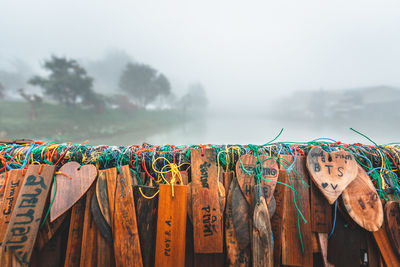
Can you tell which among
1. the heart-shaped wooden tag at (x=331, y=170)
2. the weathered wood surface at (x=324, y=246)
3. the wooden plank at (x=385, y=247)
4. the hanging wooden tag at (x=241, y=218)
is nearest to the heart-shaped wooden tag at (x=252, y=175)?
the hanging wooden tag at (x=241, y=218)

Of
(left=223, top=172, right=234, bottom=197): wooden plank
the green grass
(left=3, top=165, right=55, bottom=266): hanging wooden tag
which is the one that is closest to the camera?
(left=3, top=165, right=55, bottom=266): hanging wooden tag

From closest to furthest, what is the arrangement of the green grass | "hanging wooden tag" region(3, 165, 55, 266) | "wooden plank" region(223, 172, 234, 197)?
"hanging wooden tag" region(3, 165, 55, 266) → "wooden plank" region(223, 172, 234, 197) → the green grass

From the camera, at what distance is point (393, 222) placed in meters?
0.56

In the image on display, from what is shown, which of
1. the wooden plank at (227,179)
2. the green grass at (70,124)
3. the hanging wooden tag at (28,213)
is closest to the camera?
the hanging wooden tag at (28,213)

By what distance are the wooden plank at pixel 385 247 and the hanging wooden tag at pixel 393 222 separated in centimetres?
1

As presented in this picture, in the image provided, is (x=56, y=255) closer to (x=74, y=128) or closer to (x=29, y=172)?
(x=29, y=172)

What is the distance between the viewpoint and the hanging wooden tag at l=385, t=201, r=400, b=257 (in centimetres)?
55

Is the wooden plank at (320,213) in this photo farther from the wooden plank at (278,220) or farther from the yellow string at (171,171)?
the yellow string at (171,171)

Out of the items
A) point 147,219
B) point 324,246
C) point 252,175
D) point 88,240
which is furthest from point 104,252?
point 324,246

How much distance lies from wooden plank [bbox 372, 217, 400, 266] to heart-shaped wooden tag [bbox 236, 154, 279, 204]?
1.44ft

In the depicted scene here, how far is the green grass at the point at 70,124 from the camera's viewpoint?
188 cm

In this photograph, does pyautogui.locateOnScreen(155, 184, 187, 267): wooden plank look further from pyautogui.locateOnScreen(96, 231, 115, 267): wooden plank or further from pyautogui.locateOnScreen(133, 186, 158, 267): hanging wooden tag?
pyautogui.locateOnScreen(96, 231, 115, 267): wooden plank

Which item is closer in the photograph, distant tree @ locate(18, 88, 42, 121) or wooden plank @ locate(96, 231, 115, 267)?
wooden plank @ locate(96, 231, 115, 267)

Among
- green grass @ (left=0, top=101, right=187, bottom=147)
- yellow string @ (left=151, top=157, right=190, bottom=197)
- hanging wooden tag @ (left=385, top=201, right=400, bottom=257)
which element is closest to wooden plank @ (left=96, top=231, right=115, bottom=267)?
yellow string @ (left=151, top=157, right=190, bottom=197)
